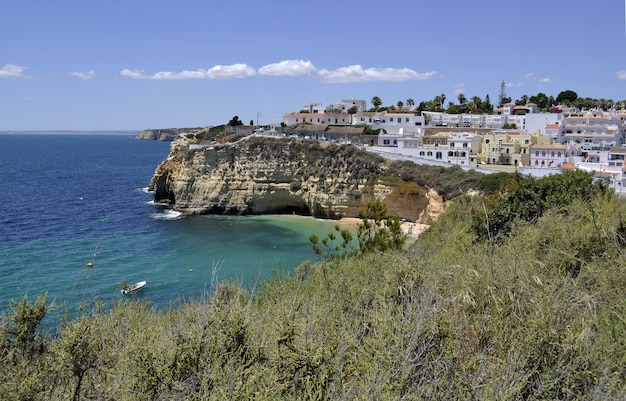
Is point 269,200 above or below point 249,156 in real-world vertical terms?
below

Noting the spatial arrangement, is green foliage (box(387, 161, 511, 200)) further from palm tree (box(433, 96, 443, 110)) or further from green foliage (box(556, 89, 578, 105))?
green foliage (box(556, 89, 578, 105))

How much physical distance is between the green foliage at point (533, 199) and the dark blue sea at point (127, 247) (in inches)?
308

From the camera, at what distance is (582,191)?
749 inches

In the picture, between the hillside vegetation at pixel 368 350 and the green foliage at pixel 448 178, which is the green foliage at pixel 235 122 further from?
the hillside vegetation at pixel 368 350

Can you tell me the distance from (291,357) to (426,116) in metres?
62.2

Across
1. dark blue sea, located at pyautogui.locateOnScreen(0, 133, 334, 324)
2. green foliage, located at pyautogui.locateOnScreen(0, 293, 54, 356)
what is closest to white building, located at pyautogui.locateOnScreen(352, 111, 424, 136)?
dark blue sea, located at pyautogui.locateOnScreen(0, 133, 334, 324)

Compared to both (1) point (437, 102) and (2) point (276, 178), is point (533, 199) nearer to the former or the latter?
(2) point (276, 178)

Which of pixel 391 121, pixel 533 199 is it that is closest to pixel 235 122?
pixel 391 121

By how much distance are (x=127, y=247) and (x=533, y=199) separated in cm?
2458

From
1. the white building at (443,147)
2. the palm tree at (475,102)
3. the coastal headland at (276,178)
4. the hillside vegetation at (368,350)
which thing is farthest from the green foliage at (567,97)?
the hillside vegetation at (368,350)

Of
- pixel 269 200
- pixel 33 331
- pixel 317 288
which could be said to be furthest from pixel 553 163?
pixel 33 331

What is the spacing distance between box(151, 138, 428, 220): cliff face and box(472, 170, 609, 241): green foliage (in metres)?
21.7

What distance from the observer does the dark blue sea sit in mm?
24078

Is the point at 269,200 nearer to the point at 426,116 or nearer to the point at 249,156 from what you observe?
the point at 249,156
